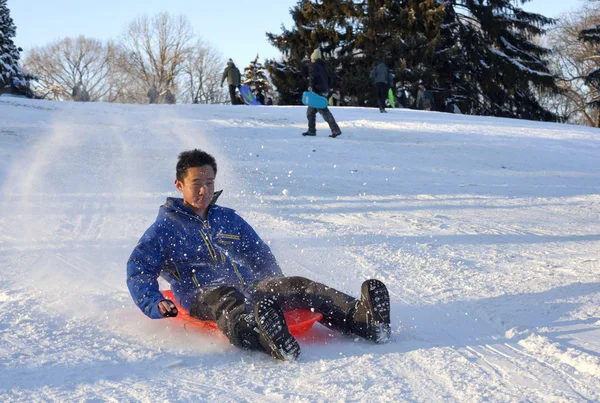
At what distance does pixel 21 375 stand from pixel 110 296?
1.29 metres

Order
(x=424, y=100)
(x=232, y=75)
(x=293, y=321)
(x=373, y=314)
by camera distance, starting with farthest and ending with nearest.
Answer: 1. (x=424, y=100)
2. (x=232, y=75)
3. (x=293, y=321)
4. (x=373, y=314)

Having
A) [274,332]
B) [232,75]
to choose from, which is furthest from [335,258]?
[232,75]

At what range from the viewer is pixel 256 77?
4656 centimetres

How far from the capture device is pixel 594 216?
22.6 feet

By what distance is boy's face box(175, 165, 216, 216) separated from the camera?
3.62m

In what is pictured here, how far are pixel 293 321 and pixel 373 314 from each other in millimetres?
427

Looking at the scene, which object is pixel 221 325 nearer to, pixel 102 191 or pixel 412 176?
pixel 102 191

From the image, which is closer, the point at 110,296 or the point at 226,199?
the point at 110,296

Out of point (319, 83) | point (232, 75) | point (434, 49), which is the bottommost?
point (319, 83)

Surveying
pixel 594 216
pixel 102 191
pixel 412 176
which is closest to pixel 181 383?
pixel 102 191

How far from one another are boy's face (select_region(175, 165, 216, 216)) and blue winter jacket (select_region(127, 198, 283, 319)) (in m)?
0.05

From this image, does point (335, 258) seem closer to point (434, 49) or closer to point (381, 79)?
point (381, 79)

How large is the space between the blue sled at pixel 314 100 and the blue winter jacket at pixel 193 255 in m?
7.94

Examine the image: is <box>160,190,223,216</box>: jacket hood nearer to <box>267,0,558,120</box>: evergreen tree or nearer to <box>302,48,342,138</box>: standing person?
<box>302,48,342,138</box>: standing person
